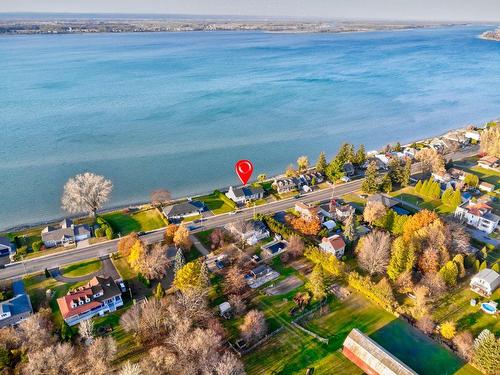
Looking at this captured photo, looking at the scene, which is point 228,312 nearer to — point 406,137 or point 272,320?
point 272,320

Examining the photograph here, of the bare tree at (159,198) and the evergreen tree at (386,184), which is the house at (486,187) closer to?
the evergreen tree at (386,184)

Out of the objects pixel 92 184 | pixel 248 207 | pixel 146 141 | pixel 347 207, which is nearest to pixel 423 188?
pixel 347 207

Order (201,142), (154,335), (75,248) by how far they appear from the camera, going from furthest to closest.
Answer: (201,142)
(75,248)
(154,335)

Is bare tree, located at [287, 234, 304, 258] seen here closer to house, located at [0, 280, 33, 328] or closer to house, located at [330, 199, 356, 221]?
house, located at [330, 199, 356, 221]

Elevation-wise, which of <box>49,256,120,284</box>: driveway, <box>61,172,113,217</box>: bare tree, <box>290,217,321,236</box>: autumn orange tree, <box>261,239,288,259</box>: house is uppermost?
<box>61,172,113,217</box>: bare tree

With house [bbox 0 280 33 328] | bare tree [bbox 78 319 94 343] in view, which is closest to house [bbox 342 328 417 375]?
bare tree [bbox 78 319 94 343]

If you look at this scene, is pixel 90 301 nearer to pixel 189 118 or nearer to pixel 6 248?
pixel 6 248
